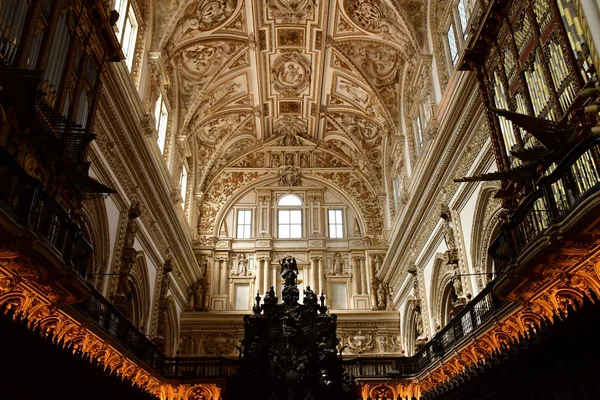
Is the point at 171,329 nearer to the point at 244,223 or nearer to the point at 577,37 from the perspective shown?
the point at 244,223

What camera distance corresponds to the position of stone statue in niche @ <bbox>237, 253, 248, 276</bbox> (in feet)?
85.1

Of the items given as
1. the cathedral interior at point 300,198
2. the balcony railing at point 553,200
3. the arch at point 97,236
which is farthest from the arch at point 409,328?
the balcony railing at point 553,200

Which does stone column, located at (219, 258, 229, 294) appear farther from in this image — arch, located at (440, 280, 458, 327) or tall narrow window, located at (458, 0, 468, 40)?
tall narrow window, located at (458, 0, 468, 40)

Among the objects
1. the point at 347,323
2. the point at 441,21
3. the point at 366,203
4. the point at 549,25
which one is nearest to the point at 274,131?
the point at 366,203

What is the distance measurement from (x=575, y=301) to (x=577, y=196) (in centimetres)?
213

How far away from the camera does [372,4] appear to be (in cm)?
2042

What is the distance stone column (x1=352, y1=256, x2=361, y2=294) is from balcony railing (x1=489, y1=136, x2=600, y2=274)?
1544 cm

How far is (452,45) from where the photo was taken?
17.0 meters

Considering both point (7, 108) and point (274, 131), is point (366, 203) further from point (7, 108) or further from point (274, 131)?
point (7, 108)

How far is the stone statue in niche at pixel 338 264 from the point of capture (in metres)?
26.0

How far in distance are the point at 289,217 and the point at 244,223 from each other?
222 cm

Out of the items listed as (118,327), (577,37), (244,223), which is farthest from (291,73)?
(577,37)

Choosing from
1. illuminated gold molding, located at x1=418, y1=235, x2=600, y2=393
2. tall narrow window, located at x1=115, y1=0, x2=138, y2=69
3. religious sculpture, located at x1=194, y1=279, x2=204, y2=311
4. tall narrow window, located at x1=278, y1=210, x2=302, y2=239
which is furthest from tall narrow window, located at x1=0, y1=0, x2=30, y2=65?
tall narrow window, located at x1=278, y1=210, x2=302, y2=239

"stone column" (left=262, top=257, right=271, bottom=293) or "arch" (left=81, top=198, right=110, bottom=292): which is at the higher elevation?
"stone column" (left=262, top=257, right=271, bottom=293)
